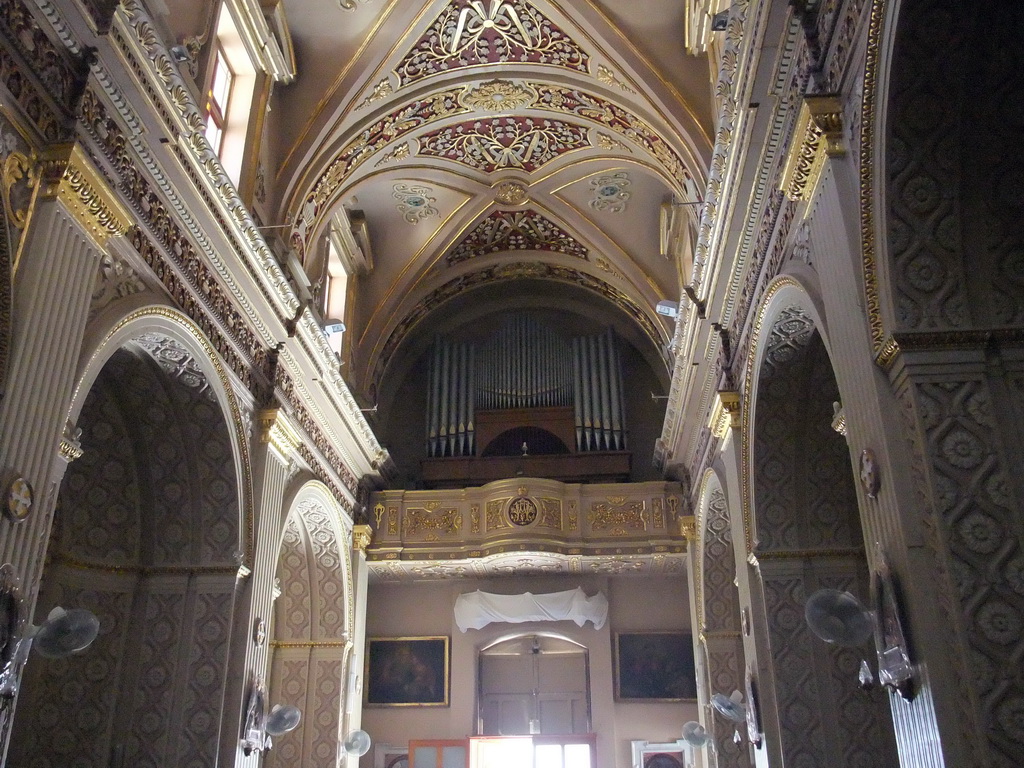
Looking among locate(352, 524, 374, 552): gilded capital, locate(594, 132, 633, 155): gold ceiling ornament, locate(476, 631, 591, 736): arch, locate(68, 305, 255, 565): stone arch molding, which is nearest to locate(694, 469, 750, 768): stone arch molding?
locate(476, 631, 591, 736): arch

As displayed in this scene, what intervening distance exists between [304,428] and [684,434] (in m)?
4.66

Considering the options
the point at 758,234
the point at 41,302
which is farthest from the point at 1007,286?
the point at 41,302

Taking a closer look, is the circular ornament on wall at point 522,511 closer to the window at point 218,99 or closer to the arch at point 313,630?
the arch at point 313,630

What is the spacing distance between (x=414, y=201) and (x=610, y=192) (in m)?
2.67

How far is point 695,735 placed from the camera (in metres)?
11.3

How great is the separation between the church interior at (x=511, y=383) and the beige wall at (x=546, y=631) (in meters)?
0.05

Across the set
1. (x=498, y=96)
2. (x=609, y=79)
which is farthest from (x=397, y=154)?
(x=609, y=79)

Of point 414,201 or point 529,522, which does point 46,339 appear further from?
point 529,522

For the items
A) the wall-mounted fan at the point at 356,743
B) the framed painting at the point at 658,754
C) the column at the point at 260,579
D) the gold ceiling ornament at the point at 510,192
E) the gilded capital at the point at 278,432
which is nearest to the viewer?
the column at the point at 260,579

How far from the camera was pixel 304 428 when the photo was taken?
34.6 feet

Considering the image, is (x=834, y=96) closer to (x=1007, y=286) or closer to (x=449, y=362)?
(x=1007, y=286)

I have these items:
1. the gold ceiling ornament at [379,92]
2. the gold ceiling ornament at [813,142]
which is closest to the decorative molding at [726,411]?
the gold ceiling ornament at [813,142]

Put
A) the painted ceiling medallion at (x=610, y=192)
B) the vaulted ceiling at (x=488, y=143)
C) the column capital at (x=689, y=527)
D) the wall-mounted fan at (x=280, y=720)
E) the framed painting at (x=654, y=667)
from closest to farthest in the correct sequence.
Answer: the wall-mounted fan at (x=280, y=720), the vaulted ceiling at (x=488, y=143), the column capital at (x=689, y=527), the painted ceiling medallion at (x=610, y=192), the framed painting at (x=654, y=667)

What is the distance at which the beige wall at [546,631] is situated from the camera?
13297 millimetres
